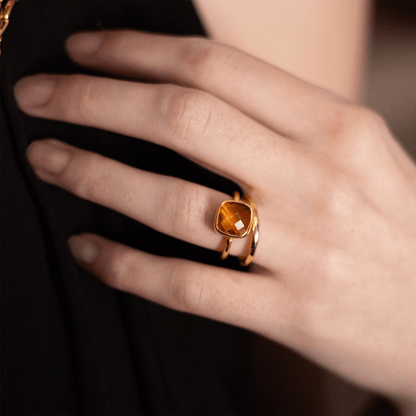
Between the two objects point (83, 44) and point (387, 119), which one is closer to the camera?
point (83, 44)

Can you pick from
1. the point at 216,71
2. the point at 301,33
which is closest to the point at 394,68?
the point at 301,33

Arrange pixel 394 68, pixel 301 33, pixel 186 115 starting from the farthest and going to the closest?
pixel 394 68 < pixel 301 33 < pixel 186 115

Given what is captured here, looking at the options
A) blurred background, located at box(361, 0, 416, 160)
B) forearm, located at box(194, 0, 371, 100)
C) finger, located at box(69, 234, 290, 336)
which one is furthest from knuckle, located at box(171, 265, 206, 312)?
blurred background, located at box(361, 0, 416, 160)

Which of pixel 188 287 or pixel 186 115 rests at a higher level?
pixel 186 115

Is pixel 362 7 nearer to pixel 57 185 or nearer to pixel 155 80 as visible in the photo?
pixel 155 80

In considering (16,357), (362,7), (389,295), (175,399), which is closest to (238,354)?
(175,399)

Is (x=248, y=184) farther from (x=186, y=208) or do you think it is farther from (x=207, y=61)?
(x=207, y=61)

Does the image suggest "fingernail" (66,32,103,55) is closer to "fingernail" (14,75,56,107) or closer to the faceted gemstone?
"fingernail" (14,75,56,107)

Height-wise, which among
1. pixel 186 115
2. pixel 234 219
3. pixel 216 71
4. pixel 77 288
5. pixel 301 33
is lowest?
pixel 77 288
